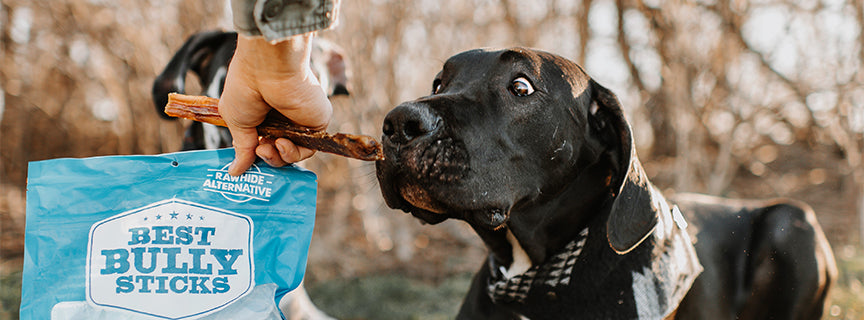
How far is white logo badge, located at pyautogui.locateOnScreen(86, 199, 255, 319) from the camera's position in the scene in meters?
1.64

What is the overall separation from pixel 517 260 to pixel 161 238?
1.22 meters

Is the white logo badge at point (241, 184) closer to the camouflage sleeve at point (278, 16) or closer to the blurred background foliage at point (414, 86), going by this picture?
the camouflage sleeve at point (278, 16)

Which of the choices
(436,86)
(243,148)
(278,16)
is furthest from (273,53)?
(436,86)

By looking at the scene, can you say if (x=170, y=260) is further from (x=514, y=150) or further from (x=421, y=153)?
(x=514, y=150)

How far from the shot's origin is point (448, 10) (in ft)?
18.9

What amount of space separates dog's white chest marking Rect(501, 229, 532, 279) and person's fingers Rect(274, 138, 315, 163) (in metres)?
0.84

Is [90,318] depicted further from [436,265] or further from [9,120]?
[9,120]

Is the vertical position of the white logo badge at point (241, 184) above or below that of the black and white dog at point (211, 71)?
above

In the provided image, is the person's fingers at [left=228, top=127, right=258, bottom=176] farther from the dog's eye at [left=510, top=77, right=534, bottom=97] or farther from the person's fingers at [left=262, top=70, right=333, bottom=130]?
the dog's eye at [left=510, top=77, right=534, bottom=97]

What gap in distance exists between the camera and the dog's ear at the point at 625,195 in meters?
1.97

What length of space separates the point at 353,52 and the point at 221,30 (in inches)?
89.1

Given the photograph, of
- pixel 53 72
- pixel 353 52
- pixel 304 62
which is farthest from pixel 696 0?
pixel 53 72

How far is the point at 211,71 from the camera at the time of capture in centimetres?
300

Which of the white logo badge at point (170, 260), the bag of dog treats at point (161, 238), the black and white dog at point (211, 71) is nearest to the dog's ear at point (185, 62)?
the black and white dog at point (211, 71)
